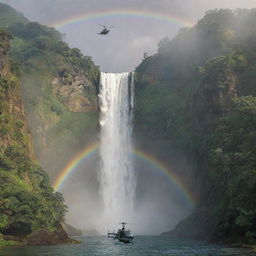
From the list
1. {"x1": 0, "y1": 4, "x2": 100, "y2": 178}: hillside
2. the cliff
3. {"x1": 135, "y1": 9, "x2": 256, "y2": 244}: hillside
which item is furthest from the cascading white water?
the cliff

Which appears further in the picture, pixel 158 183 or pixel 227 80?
pixel 158 183

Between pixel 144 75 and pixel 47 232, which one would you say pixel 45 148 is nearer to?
pixel 144 75

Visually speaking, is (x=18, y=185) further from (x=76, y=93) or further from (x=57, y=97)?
(x=76, y=93)

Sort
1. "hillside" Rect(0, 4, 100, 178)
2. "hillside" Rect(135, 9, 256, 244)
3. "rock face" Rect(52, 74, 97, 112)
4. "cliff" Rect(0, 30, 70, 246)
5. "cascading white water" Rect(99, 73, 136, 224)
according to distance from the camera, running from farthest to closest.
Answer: "rock face" Rect(52, 74, 97, 112) < "cascading white water" Rect(99, 73, 136, 224) < "hillside" Rect(0, 4, 100, 178) < "hillside" Rect(135, 9, 256, 244) < "cliff" Rect(0, 30, 70, 246)

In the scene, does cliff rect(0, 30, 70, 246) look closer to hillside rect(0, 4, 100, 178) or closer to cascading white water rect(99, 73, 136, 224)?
hillside rect(0, 4, 100, 178)

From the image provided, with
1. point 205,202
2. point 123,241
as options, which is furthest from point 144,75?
point 123,241

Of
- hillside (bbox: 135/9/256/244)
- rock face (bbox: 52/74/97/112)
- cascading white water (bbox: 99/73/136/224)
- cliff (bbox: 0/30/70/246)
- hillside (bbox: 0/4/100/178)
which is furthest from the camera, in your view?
rock face (bbox: 52/74/97/112)
